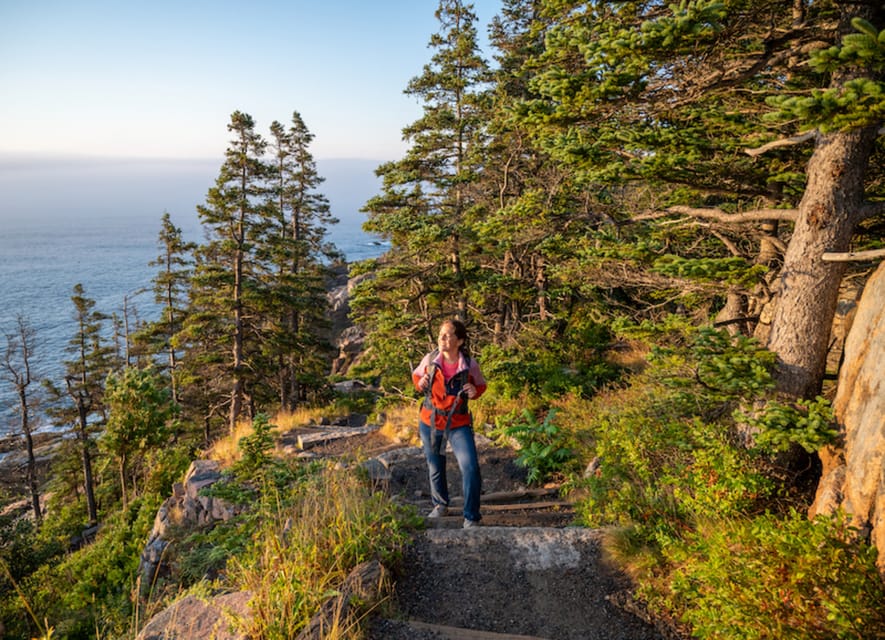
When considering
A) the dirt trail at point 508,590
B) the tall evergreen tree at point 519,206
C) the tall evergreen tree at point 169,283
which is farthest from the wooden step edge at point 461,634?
the tall evergreen tree at point 169,283

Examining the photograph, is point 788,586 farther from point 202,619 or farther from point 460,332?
point 202,619

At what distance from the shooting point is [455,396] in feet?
16.4

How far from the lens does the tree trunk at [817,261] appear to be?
157 inches

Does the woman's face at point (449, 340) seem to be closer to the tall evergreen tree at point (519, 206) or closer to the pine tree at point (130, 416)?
the tall evergreen tree at point (519, 206)

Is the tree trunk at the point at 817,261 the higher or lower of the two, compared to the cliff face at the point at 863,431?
higher

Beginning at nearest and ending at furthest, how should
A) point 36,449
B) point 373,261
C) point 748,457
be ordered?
1. point 748,457
2. point 373,261
3. point 36,449

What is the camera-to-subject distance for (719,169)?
5.11 m

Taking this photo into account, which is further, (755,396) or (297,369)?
(297,369)

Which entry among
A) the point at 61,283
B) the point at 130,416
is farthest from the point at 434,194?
the point at 61,283

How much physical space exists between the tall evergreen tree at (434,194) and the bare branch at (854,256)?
25.4ft

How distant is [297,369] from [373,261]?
15.7 m

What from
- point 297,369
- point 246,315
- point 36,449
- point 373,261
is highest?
point 373,261

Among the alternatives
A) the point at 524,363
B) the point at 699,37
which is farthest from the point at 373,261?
the point at 699,37

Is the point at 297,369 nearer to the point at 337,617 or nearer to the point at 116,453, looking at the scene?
the point at 116,453
